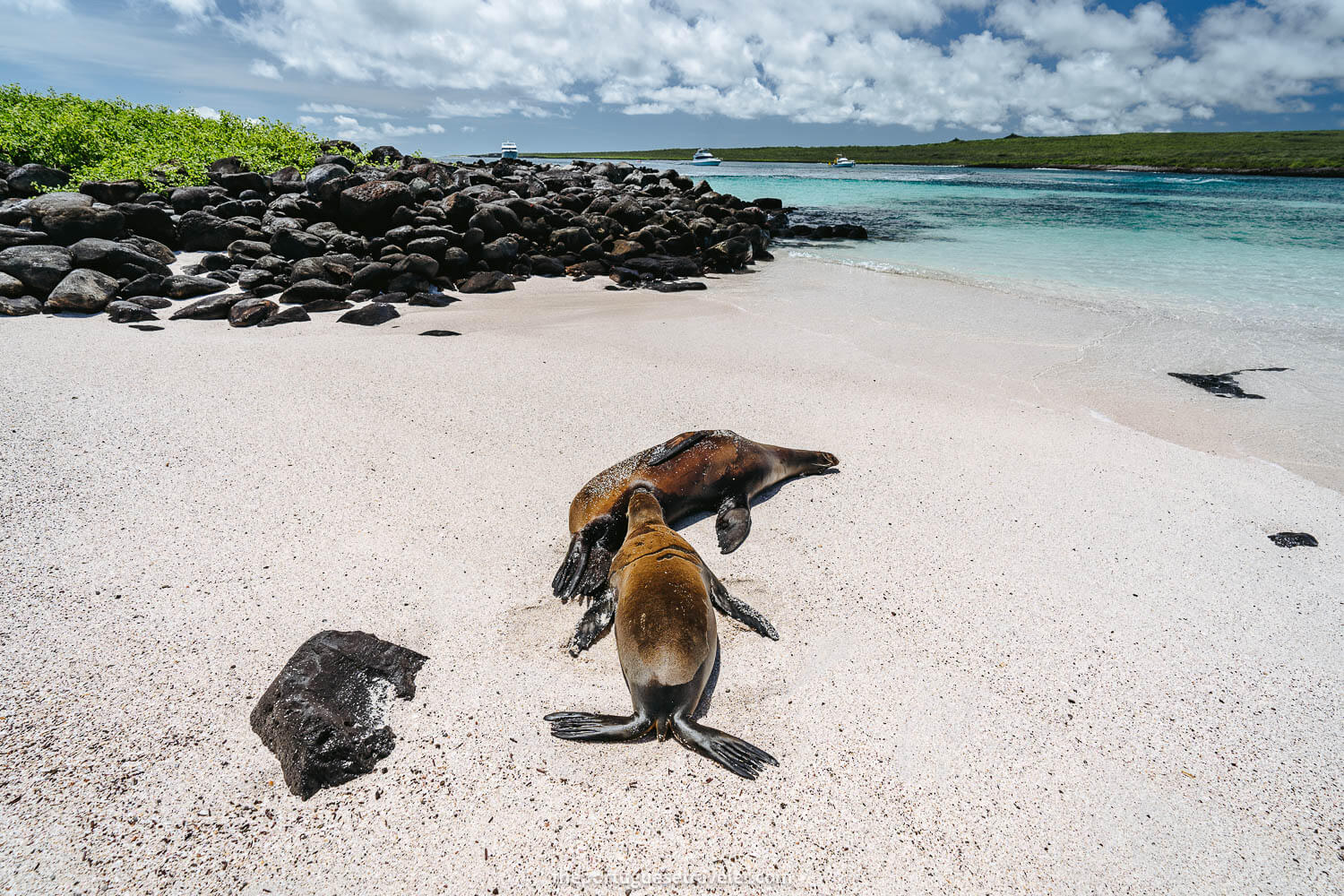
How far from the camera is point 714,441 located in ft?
12.1

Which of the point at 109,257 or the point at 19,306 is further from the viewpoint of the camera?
the point at 109,257

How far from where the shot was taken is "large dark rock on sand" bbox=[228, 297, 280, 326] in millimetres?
6891

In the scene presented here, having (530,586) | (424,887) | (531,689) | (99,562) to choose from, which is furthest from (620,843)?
(99,562)

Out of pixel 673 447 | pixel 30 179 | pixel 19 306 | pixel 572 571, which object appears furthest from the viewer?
pixel 30 179

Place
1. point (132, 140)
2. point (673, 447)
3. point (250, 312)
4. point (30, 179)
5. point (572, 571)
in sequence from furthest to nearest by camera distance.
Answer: point (132, 140) → point (30, 179) → point (250, 312) → point (673, 447) → point (572, 571)

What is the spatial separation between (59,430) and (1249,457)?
8.10 metres

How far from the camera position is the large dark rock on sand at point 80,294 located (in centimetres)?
677

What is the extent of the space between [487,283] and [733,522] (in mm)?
7592

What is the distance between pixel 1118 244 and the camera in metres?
17.0

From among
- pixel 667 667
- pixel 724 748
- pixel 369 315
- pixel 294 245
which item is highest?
pixel 294 245

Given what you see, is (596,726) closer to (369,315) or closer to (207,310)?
(369,315)

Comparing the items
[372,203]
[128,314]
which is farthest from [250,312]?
[372,203]

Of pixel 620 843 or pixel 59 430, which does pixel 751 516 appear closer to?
pixel 620 843

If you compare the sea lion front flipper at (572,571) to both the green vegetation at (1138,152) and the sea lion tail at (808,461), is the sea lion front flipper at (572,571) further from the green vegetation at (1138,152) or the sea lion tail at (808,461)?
the green vegetation at (1138,152)
